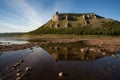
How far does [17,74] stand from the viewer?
2330 centimetres

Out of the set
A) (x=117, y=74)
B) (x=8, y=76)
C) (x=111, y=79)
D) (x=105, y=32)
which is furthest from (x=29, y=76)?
(x=105, y=32)

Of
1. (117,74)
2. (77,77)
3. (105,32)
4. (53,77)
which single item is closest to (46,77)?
(53,77)

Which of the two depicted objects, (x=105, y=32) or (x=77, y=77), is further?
(x=105, y=32)

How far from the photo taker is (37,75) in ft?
76.6

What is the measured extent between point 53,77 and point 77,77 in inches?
141

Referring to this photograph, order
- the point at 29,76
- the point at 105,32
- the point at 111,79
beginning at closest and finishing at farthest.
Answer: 1. the point at 111,79
2. the point at 29,76
3. the point at 105,32

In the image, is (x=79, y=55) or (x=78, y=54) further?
(x=78, y=54)

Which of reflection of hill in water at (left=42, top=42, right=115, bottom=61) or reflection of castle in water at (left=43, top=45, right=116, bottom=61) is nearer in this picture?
reflection of castle in water at (left=43, top=45, right=116, bottom=61)

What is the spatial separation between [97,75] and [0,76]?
14.9 meters

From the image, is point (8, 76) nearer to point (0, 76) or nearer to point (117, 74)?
point (0, 76)

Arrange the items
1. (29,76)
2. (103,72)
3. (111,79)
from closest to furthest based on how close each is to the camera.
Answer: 1. (111,79)
2. (29,76)
3. (103,72)

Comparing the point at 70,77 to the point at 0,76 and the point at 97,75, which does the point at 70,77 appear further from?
the point at 0,76

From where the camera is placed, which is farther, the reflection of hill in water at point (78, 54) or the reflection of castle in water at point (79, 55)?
the reflection of hill in water at point (78, 54)

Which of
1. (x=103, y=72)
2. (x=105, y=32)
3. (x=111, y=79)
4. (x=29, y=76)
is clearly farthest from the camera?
(x=105, y=32)
